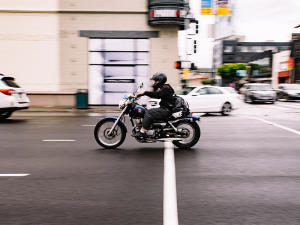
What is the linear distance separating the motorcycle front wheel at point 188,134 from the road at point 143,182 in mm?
212

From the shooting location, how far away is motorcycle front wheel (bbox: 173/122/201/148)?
283 inches

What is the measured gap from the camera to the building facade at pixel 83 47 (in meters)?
19.6

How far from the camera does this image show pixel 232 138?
880cm

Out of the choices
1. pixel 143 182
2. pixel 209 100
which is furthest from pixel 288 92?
pixel 143 182

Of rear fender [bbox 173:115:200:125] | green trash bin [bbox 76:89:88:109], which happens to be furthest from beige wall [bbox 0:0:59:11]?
rear fender [bbox 173:115:200:125]

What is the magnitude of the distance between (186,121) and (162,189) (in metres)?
2.91

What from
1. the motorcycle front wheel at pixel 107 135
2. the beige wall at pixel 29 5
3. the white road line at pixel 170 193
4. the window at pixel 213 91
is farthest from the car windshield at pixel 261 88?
the white road line at pixel 170 193

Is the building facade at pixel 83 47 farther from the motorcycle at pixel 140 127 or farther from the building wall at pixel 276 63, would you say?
the building wall at pixel 276 63

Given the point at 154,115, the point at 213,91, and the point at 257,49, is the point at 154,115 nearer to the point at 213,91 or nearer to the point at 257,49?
the point at 213,91

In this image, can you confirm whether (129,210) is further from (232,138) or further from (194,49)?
(194,49)

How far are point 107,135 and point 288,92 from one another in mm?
23531

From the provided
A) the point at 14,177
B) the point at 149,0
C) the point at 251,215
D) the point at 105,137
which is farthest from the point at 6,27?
the point at 251,215

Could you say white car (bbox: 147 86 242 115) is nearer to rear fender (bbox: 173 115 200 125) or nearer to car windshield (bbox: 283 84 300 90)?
rear fender (bbox: 173 115 200 125)

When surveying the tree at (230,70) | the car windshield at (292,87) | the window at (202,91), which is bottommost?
the window at (202,91)
